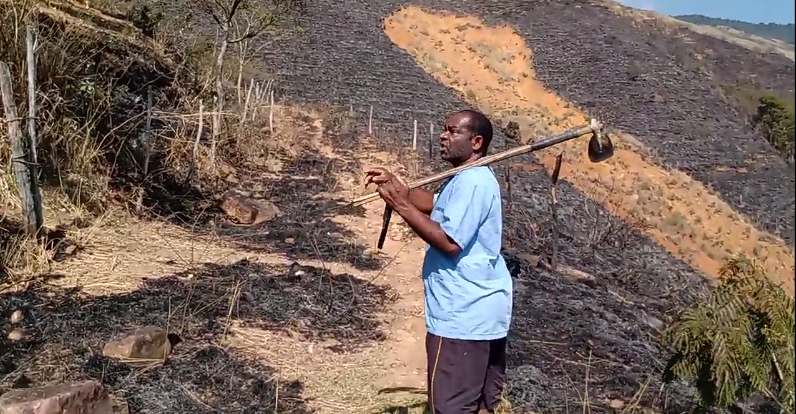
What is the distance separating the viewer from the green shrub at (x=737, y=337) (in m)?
2.48

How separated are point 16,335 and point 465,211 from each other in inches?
114

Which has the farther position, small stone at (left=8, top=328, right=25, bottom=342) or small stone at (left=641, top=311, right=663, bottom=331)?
small stone at (left=641, top=311, right=663, bottom=331)

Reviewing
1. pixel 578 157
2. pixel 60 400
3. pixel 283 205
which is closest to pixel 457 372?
pixel 60 400

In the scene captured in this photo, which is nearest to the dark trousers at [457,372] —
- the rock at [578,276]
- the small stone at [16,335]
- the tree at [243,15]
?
the small stone at [16,335]

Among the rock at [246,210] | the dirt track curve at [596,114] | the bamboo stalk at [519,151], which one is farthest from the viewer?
the rock at [246,210]

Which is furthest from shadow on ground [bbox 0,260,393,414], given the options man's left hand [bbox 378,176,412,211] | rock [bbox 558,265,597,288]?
rock [bbox 558,265,597,288]

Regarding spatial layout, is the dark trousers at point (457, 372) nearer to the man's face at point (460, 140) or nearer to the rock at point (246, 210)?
the man's face at point (460, 140)

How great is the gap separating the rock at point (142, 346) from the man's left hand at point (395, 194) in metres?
2.17

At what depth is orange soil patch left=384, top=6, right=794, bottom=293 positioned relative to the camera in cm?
1642

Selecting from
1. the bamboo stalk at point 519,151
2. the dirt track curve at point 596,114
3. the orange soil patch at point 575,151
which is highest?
the bamboo stalk at point 519,151

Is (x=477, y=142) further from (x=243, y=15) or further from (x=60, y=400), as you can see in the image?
(x=243, y=15)

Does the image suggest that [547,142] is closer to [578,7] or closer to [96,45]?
[96,45]

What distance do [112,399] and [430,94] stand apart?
750 inches

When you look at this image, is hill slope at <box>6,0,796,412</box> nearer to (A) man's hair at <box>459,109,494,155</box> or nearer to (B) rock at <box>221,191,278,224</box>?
(B) rock at <box>221,191,278,224</box>
